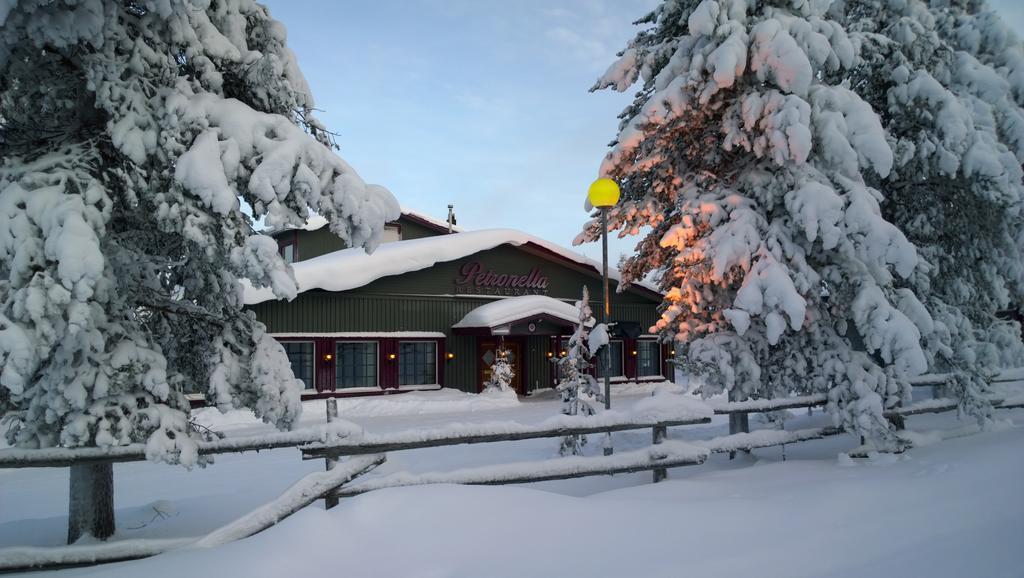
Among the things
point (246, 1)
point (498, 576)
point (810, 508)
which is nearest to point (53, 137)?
point (246, 1)

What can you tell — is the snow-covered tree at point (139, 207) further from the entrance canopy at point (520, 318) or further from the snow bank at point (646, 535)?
the entrance canopy at point (520, 318)

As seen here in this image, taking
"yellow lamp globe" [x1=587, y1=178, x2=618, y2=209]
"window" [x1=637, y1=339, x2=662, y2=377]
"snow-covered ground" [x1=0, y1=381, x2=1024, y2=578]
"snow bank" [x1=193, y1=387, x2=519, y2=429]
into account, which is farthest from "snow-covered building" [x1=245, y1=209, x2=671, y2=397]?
"snow-covered ground" [x1=0, y1=381, x2=1024, y2=578]

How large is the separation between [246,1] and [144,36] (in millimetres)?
1286

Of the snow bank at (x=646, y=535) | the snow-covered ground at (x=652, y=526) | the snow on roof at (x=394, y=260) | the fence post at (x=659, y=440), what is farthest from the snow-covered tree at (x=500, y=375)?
the snow bank at (x=646, y=535)

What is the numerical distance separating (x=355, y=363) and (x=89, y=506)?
16094mm

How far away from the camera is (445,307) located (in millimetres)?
23922

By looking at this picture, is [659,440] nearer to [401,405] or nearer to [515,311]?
[401,405]

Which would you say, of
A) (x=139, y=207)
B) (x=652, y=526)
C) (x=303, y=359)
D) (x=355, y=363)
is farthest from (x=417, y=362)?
(x=652, y=526)

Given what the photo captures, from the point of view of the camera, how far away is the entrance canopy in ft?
74.5

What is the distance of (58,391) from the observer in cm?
542

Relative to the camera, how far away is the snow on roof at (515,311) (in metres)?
22.8

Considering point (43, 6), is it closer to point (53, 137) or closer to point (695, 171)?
point (53, 137)

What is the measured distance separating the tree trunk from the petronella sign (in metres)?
18.2

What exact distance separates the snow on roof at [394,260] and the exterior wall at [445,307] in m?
0.49
